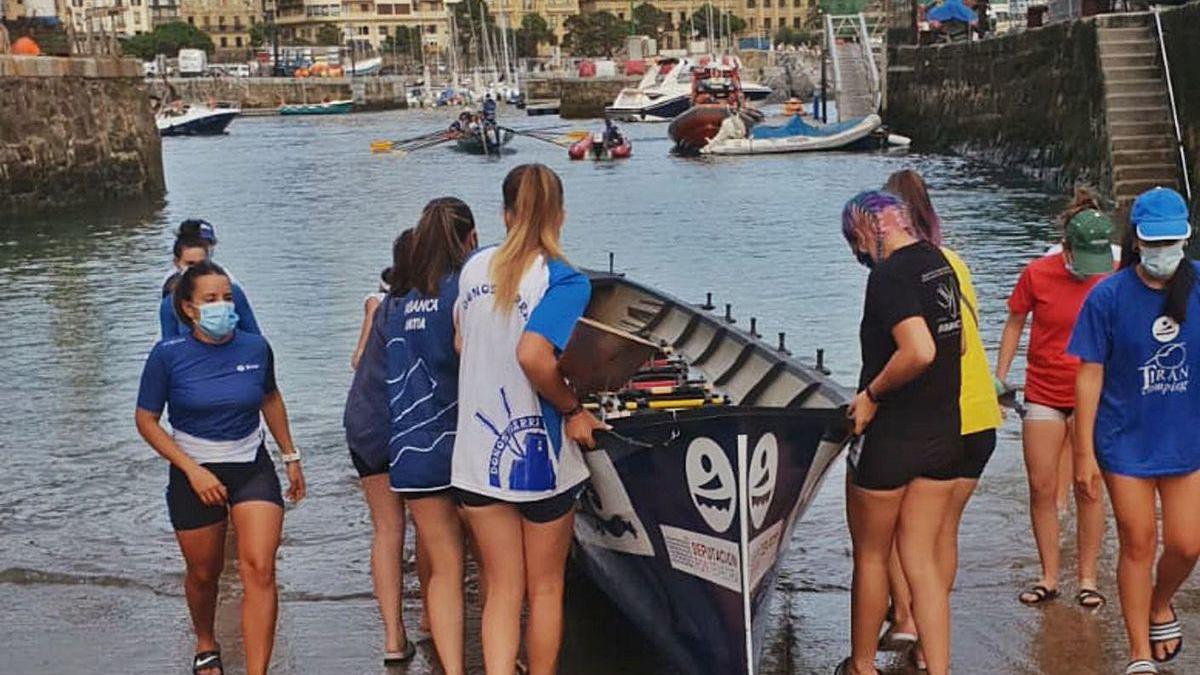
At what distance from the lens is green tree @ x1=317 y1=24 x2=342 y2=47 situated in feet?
590

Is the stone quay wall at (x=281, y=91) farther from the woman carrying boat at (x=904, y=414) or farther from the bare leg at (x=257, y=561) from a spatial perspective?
the woman carrying boat at (x=904, y=414)

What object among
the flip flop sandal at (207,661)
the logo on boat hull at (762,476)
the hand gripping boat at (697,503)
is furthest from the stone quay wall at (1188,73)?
the flip flop sandal at (207,661)

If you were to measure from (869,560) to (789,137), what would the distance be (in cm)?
4598

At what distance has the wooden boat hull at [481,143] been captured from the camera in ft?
185

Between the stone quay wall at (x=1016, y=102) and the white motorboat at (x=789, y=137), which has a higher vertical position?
the stone quay wall at (x=1016, y=102)

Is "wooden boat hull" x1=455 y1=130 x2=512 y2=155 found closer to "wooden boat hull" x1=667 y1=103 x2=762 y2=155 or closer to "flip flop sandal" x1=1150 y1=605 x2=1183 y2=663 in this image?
"wooden boat hull" x1=667 y1=103 x2=762 y2=155

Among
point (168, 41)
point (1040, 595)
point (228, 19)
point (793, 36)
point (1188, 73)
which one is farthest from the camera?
point (228, 19)

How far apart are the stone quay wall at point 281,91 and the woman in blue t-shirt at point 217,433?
126 m

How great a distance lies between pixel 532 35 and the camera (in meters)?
166

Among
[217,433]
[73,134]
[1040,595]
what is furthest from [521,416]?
[73,134]

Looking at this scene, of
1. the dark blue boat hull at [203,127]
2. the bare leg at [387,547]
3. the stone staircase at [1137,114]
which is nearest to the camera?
the bare leg at [387,547]

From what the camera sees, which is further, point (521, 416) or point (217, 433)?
point (217, 433)

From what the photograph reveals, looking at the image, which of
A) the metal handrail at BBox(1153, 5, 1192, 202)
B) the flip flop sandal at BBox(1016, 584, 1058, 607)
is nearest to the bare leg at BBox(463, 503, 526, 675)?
the flip flop sandal at BBox(1016, 584, 1058, 607)

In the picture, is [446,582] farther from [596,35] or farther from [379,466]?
[596,35]
